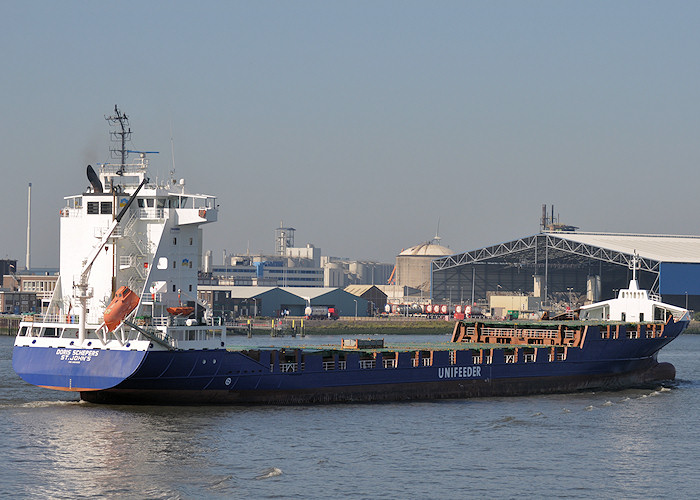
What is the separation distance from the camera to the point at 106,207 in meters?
40.8

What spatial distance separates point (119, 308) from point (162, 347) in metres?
2.34

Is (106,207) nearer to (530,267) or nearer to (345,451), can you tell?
→ (345,451)

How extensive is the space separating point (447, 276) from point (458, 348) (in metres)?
102

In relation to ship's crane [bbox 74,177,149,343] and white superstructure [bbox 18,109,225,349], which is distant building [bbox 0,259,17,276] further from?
ship's crane [bbox 74,177,149,343]

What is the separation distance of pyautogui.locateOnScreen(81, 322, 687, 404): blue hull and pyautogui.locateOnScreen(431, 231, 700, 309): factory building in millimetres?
61532

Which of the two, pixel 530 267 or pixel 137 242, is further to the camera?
pixel 530 267

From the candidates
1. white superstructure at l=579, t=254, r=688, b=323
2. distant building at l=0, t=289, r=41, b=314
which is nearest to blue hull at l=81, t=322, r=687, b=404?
white superstructure at l=579, t=254, r=688, b=323

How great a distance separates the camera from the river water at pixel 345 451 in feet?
91.5

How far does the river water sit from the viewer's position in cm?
2789

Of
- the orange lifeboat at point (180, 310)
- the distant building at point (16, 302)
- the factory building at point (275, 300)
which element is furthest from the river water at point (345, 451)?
the factory building at point (275, 300)

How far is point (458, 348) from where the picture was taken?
4903cm

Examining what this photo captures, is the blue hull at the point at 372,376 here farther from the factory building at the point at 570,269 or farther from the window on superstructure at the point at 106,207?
the factory building at the point at 570,269

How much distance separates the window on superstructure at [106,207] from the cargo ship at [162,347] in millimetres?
41

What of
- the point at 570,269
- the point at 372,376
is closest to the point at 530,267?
the point at 570,269
